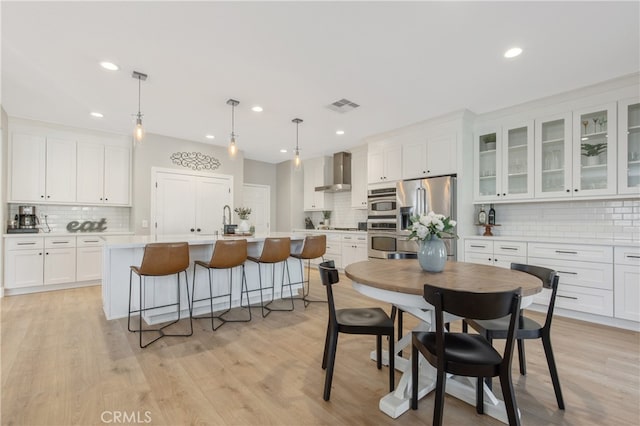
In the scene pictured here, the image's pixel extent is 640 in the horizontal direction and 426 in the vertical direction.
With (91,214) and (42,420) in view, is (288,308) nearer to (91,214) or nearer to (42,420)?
(42,420)

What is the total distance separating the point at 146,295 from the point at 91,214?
3.15 m

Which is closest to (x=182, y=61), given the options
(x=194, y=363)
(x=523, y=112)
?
(x=194, y=363)

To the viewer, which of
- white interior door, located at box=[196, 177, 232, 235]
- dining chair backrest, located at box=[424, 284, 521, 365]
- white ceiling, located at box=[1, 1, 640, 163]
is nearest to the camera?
dining chair backrest, located at box=[424, 284, 521, 365]

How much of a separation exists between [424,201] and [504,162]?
1158 millimetres

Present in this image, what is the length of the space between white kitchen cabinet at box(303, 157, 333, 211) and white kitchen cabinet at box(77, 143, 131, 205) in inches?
147

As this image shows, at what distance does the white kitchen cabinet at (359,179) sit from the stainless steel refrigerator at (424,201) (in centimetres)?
125

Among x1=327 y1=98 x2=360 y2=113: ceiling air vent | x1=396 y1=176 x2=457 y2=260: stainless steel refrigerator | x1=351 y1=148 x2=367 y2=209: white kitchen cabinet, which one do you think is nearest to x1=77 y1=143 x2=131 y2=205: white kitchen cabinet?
x1=327 y1=98 x2=360 y2=113: ceiling air vent

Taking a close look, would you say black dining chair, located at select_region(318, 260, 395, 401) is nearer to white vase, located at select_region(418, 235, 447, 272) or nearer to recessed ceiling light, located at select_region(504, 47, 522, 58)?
white vase, located at select_region(418, 235, 447, 272)

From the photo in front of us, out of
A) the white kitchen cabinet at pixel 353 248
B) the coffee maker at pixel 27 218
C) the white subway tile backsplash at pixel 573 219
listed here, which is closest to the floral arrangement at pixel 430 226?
the white subway tile backsplash at pixel 573 219

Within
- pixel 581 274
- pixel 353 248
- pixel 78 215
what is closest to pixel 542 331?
pixel 581 274

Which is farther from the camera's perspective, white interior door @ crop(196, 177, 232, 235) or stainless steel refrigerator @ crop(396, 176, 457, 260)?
white interior door @ crop(196, 177, 232, 235)

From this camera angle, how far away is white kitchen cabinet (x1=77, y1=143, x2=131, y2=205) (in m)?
5.05

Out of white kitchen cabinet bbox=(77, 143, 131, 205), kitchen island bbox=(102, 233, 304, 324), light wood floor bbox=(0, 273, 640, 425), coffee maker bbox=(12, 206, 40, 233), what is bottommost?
light wood floor bbox=(0, 273, 640, 425)

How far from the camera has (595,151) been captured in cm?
343
